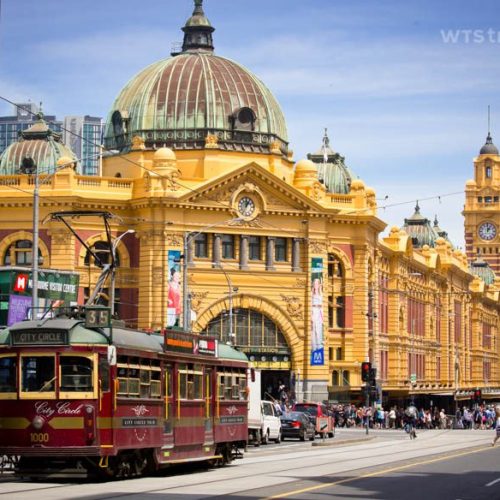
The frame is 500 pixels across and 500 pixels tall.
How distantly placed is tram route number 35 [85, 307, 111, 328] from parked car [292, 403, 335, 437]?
113 ft

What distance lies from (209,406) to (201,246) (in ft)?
176

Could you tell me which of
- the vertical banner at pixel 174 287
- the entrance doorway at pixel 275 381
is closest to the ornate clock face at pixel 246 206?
the vertical banner at pixel 174 287

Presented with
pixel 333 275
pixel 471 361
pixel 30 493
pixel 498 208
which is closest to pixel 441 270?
pixel 471 361

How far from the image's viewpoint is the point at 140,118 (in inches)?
3893

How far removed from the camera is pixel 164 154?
91688 mm

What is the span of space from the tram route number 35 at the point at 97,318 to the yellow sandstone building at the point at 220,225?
49820 millimetres

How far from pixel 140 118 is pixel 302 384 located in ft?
65.1

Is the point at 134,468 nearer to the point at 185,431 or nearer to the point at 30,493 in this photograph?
the point at 185,431

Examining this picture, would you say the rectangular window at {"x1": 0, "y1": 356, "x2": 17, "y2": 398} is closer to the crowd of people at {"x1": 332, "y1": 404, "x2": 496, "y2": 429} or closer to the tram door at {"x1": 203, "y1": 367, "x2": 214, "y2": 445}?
the tram door at {"x1": 203, "y1": 367, "x2": 214, "y2": 445}

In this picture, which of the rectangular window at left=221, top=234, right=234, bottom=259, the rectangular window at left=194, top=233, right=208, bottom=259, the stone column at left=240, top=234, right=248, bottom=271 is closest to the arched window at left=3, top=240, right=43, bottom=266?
the rectangular window at left=194, top=233, right=208, bottom=259


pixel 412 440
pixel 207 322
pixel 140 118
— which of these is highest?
pixel 140 118

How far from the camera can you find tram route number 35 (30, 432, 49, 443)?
31.7m

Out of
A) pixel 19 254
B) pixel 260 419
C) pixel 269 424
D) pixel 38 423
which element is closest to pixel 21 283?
pixel 269 424

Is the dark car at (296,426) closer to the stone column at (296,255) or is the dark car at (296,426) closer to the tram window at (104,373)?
the stone column at (296,255)
